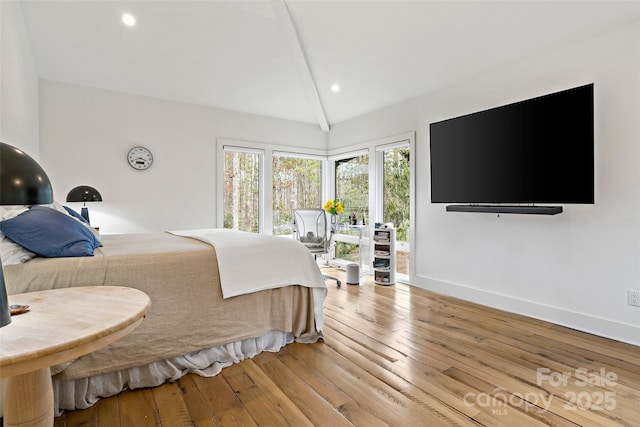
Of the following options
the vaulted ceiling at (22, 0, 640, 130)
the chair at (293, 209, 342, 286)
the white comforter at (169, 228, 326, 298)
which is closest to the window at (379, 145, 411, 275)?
the vaulted ceiling at (22, 0, 640, 130)

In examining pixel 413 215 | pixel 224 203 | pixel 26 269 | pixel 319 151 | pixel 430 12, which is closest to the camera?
pixel 26 269

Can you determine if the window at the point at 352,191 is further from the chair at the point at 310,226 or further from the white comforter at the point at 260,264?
the white comforter at the point at 260,264

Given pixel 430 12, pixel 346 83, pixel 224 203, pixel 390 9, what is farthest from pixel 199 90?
pixel 430 12

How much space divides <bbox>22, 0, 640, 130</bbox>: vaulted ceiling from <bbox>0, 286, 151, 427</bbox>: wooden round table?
3028 mm

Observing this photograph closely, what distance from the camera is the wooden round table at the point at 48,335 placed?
32.8 inches

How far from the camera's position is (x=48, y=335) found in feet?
3.00

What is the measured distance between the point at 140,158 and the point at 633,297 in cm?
497

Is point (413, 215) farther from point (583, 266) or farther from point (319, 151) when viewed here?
point (319, 151)

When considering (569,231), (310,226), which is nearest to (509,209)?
(569,231)

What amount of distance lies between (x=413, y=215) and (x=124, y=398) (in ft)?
11.2

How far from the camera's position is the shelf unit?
4.25 metres

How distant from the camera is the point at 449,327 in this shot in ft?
9.14

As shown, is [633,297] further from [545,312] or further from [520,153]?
[520,153]

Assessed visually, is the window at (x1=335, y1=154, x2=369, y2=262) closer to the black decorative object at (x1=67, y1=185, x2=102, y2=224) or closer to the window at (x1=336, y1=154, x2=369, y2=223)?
the window at (x1=336, y1=154, x2=369, y2=223)
